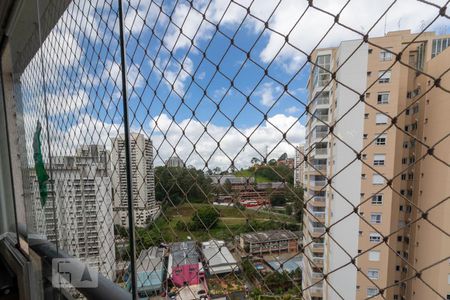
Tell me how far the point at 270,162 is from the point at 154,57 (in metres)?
0.46

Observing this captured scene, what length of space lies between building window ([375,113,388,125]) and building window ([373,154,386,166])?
0.05m

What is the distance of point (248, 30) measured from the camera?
47 cm

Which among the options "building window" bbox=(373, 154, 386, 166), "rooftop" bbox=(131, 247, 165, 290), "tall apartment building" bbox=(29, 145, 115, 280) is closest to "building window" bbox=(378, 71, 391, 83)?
"building window" bbox=(373, 154, 386, 166)

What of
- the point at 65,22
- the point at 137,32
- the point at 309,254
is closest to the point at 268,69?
the point at 309,254

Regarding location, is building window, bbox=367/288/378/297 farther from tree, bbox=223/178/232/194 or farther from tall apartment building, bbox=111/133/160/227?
tall apartment building, bbox=111/133/160/227

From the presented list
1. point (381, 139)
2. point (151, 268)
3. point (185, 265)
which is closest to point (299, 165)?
point (381, 139)

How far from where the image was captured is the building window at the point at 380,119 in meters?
0.36

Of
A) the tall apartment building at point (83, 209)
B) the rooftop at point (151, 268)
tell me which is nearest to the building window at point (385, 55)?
the rooftop at point (151, 268)

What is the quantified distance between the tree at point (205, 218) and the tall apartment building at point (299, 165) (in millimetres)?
224

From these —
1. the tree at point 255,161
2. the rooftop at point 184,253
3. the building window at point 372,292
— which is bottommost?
the rooftop at point 184,253

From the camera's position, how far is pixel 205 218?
603mm

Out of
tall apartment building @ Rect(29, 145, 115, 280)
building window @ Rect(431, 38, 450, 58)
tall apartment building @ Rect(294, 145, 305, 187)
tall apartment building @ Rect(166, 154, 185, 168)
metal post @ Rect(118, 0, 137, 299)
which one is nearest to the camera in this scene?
building window @ Rect(431, 38, 450, 58)

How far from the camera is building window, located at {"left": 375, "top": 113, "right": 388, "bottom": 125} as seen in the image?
0.36m

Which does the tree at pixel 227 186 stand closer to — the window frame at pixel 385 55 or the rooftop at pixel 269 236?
the rooftop at pixel 269 236
